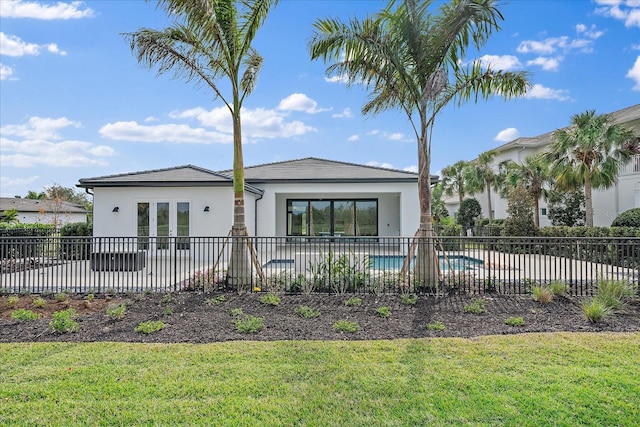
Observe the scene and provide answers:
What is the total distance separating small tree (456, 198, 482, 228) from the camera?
30781mm

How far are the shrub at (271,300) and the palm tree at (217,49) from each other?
1.07 metres

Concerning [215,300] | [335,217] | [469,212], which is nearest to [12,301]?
[215,300]

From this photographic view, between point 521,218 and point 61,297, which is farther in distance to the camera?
point 521,218

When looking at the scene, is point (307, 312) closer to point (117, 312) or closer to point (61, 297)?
point (117, 312)

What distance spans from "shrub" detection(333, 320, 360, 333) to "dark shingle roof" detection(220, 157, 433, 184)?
38.8 feet

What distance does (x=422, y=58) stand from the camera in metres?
8.48

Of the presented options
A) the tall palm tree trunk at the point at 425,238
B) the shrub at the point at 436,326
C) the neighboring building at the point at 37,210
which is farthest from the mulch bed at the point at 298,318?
the neighboring building at the point at 37,210

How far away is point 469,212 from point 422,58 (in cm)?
2483

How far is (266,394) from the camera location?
3.65 m

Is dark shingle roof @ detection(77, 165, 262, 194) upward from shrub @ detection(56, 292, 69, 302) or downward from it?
upward

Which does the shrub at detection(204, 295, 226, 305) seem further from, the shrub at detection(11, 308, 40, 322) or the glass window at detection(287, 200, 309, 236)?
the glass window at detection(287, 200, 309, 236)

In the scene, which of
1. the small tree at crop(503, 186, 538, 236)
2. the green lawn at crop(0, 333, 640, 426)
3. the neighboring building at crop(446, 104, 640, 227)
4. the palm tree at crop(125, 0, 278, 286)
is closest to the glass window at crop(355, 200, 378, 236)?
the small tree at crop(503, 186, 538, 236)

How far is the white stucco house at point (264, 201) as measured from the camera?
15.1 meters

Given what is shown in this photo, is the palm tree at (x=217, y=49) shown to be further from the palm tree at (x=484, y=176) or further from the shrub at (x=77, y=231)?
the palm tree at (x=484, y=176)
